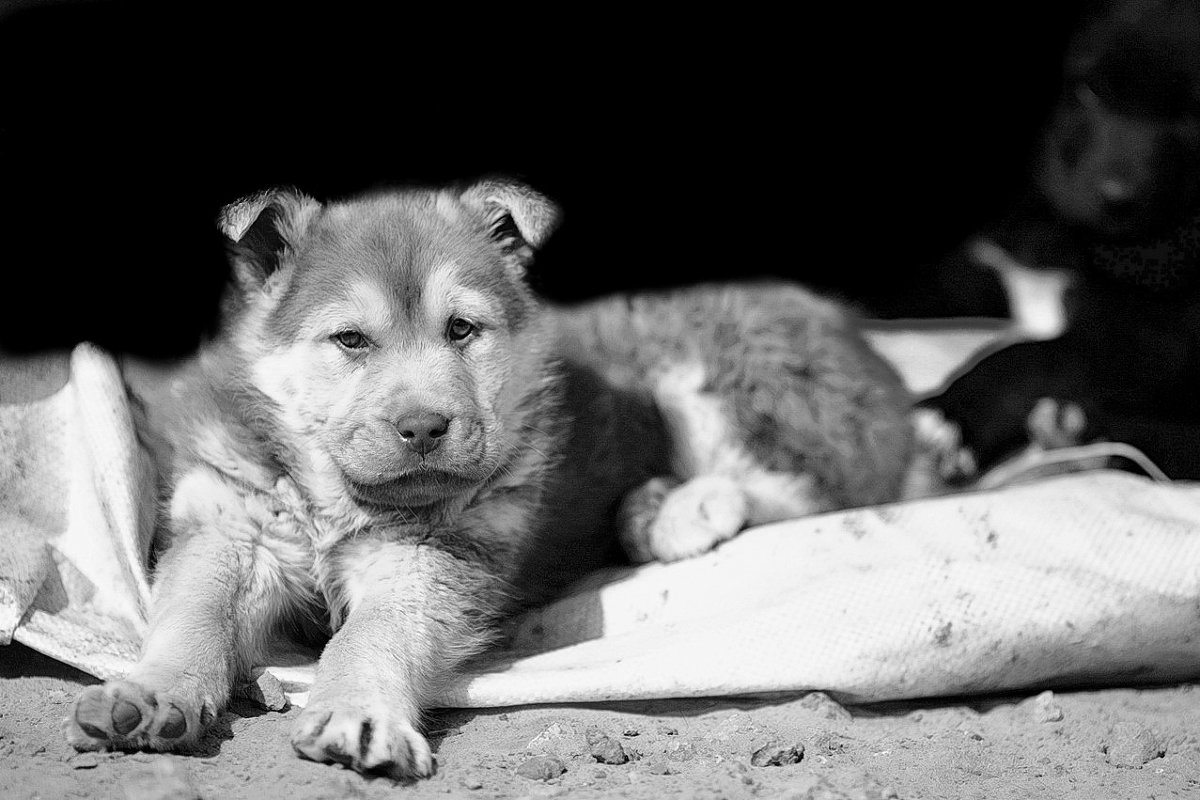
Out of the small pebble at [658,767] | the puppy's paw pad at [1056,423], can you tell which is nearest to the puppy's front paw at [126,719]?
the small pebble at [658,767]

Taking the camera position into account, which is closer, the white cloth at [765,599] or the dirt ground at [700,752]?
the dirt ground at [700,752]

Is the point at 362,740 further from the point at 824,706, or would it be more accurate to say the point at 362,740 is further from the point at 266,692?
the point at 824,706

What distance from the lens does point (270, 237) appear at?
3.10m

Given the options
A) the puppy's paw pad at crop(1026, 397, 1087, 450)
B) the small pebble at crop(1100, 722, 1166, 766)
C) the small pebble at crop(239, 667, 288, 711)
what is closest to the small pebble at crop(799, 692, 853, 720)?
the small pebble at crop(1100, 722, 1166, 766)

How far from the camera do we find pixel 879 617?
3.05 meters

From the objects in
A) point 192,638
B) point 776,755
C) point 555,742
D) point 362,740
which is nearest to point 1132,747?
point 776,755

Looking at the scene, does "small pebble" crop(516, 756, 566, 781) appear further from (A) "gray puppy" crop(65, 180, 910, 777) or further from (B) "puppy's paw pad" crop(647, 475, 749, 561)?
(B) "puppy's paw pad" crop(647, 475, 749, 561)

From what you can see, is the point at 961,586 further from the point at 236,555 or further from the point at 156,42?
the point at 156,42

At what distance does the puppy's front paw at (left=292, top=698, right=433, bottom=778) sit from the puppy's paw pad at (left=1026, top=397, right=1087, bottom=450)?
3272 millimetres

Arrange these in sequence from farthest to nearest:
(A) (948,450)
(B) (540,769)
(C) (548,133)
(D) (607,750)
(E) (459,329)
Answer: (C) (548,133) < (A) (948,450) < (E) (459,329) < (D) (607,750) < (B) (540,769)

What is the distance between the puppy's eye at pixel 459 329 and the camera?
3047 mm

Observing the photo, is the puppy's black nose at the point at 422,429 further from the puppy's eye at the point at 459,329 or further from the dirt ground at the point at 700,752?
the dirt ground at the point at 700,752

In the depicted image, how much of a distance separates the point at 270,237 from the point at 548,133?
266 centimetres

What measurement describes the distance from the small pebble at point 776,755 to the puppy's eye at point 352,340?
1.36 metres
